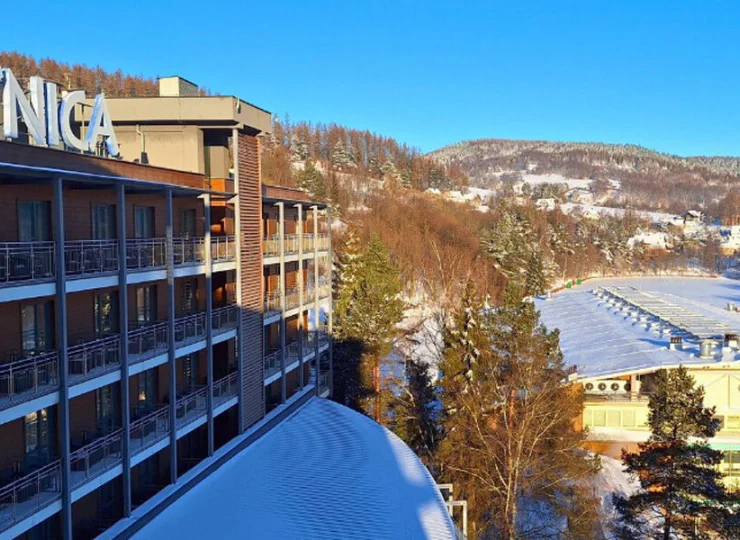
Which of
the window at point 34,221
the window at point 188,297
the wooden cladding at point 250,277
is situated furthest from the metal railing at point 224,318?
the window at point 34,221

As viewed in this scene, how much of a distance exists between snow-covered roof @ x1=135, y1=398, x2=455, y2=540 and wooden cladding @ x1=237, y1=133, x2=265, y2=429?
1324 millimetres

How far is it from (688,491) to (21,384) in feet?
56.8

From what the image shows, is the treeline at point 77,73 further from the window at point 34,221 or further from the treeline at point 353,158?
the window at point 34,221

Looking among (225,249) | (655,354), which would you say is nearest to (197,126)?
(225,249)

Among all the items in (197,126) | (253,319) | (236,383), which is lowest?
(236,383)

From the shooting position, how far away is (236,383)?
64.8 ft

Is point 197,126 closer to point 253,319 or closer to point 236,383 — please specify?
point 253,319

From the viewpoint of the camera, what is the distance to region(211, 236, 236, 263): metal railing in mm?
18641

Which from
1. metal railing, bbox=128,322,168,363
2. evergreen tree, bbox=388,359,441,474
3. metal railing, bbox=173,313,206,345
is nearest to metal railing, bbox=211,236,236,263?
metal railing, bbox=173,313,206,345

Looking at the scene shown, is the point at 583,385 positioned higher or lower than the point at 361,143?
lower

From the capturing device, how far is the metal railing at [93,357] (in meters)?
12.7

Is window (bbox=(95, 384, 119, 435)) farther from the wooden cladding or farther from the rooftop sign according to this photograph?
the rooftop sign

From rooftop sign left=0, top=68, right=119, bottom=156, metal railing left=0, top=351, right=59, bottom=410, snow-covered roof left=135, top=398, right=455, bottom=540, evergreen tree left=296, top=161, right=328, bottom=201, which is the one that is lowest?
snow-covered roof left=135, top=398, right=455, bottom=540

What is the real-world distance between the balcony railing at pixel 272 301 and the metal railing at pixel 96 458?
9023 millimetres
